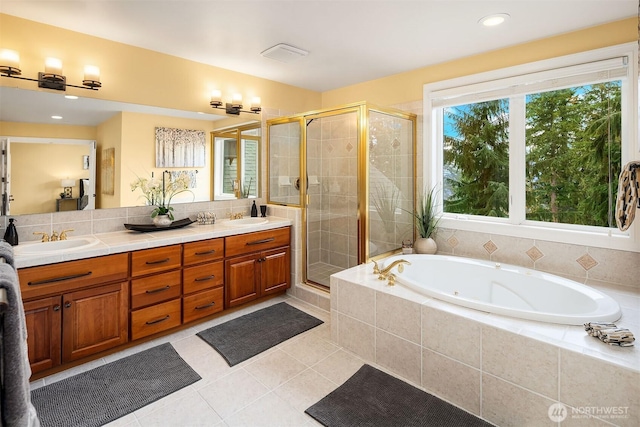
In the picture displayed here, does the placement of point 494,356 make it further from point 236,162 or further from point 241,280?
point 236,162

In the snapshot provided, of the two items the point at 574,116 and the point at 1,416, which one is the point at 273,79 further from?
the point at 1,416

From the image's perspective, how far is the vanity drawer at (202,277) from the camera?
2.80m

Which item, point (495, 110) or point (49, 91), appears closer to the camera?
point (49, 91)

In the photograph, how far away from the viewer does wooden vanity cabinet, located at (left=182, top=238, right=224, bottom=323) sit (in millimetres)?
2797

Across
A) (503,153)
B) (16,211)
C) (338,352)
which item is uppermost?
(503,153)

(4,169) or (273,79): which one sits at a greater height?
(273,79)

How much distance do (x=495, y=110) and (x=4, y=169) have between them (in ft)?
13.3

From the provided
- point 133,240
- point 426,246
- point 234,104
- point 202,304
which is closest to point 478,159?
point 426,246

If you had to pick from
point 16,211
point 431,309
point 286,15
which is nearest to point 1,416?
point 431,309

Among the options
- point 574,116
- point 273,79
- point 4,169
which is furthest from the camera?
point 273,79

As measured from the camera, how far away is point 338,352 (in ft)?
8.35

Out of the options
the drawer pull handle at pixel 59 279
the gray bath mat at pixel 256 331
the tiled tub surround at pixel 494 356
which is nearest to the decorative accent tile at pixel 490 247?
the tiled tub surround at pixel 494 356

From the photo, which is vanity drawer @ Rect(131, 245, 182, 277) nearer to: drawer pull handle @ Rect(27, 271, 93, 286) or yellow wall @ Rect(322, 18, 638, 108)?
drawer pull handle @ Rect(27, 271, 93, 286)

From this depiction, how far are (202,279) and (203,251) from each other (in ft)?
0.79
